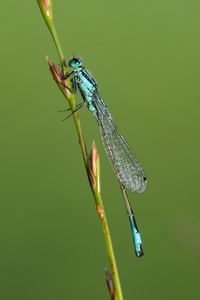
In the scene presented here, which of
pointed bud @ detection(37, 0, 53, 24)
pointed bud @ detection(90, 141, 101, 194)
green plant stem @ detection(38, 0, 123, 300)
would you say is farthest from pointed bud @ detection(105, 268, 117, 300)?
pointed bud @ detection(37, 0, 53, 24)

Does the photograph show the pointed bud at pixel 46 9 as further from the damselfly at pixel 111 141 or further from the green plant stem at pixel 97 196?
the damselfly at pixel 111 141

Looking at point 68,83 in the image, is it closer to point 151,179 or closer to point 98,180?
point 98,180

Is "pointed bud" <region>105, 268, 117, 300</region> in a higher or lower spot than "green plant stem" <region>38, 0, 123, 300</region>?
lower

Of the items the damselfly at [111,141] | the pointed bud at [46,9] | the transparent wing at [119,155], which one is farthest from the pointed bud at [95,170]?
the transparent wing at [119,155]

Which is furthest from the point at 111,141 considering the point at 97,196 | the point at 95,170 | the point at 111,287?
the point at 111,287

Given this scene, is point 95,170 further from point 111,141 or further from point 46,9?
point 111,141

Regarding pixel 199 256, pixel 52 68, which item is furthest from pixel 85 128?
pixel 52 68

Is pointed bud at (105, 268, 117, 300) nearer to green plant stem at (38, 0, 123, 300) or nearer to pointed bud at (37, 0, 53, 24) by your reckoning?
green plant stem at (38, 0, 123, 300)

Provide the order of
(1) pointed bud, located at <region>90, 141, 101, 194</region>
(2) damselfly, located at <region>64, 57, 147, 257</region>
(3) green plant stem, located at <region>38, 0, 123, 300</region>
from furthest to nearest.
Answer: (2) damselfly, located at <region>64, 57, 147, 257</region>, (1) pointed bud, located at <region>90, 141, 101, 194</region>, (3) green plant stem, located at <region>38, 0, 123, 300</region>
